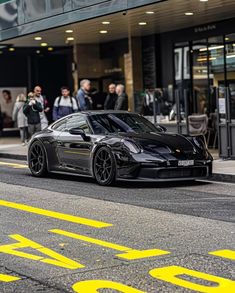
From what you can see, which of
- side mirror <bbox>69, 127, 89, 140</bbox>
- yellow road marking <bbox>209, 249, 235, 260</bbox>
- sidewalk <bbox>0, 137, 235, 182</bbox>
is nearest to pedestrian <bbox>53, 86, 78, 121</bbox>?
sidewalk <bbox>0, 137, 235, 182</bbox>

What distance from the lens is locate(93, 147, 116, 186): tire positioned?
1166 centimetres

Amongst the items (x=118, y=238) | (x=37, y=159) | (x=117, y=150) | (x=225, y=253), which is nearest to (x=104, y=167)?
(x=117, y=150)

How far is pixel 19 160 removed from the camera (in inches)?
720

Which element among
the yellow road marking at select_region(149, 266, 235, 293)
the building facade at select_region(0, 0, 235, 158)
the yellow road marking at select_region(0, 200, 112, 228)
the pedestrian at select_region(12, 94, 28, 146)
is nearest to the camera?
the yellow road marking at select_region(149, 266, 235, 293)

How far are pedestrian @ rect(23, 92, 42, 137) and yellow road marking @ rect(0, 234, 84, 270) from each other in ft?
41.8

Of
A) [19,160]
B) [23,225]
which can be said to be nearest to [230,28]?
[19,160]

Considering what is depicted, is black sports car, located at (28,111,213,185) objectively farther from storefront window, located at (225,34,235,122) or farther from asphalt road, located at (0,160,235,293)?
storefront window, located at (225,34,235,122)

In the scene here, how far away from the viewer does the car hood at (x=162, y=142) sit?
1152 centimetres

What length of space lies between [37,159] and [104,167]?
235cm

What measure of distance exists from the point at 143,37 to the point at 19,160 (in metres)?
7.17

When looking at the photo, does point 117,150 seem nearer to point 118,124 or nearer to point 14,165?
point 118,124

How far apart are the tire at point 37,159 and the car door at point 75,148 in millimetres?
597

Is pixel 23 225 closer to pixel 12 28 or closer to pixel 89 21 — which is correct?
→ pixel 89 21

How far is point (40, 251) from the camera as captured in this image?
6.90 meters
